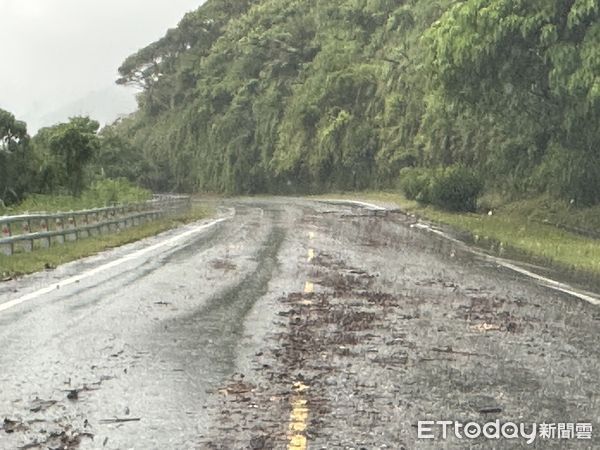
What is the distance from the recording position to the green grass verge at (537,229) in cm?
1755

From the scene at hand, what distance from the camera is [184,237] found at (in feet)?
71.7

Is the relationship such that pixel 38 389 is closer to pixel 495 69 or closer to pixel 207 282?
pixel 207 282

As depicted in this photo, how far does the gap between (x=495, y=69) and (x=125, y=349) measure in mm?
17746

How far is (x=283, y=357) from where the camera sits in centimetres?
720

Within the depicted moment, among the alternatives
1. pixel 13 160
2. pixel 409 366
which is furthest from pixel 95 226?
pixel 409 366

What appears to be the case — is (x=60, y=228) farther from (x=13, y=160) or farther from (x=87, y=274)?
(x=13, y=160)

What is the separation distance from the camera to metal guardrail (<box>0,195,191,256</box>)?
1606cm

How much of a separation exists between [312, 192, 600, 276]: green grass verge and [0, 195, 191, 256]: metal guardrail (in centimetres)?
1117

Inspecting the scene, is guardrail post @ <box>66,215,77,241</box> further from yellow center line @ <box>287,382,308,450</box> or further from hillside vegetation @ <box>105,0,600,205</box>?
yellow center line @ <box>287,382,308,450</box>

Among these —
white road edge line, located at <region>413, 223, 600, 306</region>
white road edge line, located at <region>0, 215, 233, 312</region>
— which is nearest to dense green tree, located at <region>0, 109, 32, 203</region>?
white road edge line, located at <region>0, 215, 233, 312</region>

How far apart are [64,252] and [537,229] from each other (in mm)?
15361

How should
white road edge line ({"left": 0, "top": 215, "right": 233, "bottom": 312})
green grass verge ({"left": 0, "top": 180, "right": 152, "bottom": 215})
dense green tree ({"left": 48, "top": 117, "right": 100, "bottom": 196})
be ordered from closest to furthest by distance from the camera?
1. white road edge line ({"left": 0, "top": 215, "right": 233, "bottom": 312})
2. green grass verge ({"left": 0, "top": 180, "right": 152, "bottom": 215})
3. dense green tree ({"left": 48, "top": 117, "right": 100, "bottom": 196})

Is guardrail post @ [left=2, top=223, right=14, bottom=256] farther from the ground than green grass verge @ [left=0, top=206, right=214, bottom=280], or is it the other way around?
guardrail post @ [left=2, top=223, right=14, bottom=256]

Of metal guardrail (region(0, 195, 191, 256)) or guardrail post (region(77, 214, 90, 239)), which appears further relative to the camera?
guardrail post (region(77, 214, 90, 239))
